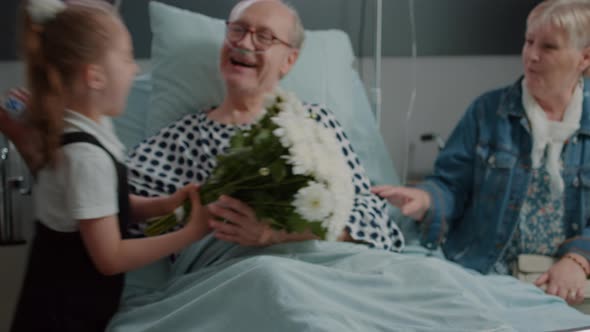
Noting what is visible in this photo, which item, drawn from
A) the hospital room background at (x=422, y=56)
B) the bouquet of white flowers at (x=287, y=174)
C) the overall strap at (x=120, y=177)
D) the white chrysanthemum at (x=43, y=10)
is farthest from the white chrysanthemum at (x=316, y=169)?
the hospital room background at (x=422, y=56)

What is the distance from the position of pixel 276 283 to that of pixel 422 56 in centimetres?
84

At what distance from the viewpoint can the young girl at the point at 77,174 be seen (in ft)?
3.24

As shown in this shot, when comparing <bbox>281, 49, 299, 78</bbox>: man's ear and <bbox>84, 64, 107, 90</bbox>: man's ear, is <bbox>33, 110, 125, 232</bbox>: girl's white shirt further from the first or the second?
<bbox>281, 49, 299, 78</bbox>: man's ear

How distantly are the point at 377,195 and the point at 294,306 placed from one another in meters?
0.54

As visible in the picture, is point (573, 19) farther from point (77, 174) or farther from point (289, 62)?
point (77, 174)

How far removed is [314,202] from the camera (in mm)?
1033

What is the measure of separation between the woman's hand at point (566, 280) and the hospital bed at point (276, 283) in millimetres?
124

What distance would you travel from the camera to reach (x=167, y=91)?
1.50m

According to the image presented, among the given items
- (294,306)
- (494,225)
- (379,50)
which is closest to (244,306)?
(294,306)

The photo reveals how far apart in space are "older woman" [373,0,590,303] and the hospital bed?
13cm

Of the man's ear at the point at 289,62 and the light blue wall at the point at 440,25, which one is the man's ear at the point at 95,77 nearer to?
the man's ear at the point at 289,62

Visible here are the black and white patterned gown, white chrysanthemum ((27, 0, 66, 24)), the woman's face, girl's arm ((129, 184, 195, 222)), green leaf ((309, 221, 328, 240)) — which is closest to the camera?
white chrysanthemum ((27, 0, 66, 24))

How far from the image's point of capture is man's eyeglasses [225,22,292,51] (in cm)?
136

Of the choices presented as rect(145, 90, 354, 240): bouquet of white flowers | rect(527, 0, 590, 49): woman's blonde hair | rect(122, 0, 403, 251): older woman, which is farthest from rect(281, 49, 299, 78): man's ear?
rect(527, 0, 590, 49): woman's blonde hair
